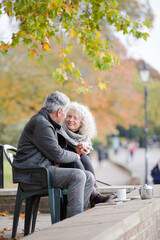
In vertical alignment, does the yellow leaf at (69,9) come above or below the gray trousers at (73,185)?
above

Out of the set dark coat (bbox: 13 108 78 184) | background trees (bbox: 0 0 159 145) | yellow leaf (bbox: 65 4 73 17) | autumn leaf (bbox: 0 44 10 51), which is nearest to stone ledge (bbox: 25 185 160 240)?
dark coat (bbox: 13 108 78 184)

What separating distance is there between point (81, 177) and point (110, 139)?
68954 millimetres

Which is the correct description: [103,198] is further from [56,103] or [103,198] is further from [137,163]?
[137,163]

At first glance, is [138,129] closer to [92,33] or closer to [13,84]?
[13,84]

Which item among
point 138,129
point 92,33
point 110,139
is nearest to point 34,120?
point 92,33

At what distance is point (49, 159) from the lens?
4.96 metres

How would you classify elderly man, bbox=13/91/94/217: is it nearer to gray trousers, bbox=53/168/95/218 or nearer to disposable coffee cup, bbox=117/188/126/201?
gray trousers, bbox=53/168/95/218

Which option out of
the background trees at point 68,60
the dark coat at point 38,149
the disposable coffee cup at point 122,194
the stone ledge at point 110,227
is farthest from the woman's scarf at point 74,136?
the stone ledge at point 110,227

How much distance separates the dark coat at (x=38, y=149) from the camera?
487cm

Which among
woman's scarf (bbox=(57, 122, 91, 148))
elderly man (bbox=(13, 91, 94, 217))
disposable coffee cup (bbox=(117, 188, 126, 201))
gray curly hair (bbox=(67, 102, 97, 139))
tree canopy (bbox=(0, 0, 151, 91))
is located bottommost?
disposable coffee cup (bbox=(117, 188, 126, 201))

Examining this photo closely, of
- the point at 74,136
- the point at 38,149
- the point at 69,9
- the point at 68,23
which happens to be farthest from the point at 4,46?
the point at 38,149

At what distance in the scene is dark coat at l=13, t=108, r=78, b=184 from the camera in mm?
4871

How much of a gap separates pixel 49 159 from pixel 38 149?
0.15 metres

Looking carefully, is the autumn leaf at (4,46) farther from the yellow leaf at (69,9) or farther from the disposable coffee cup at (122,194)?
the disposable coffee cup at (122,194)
